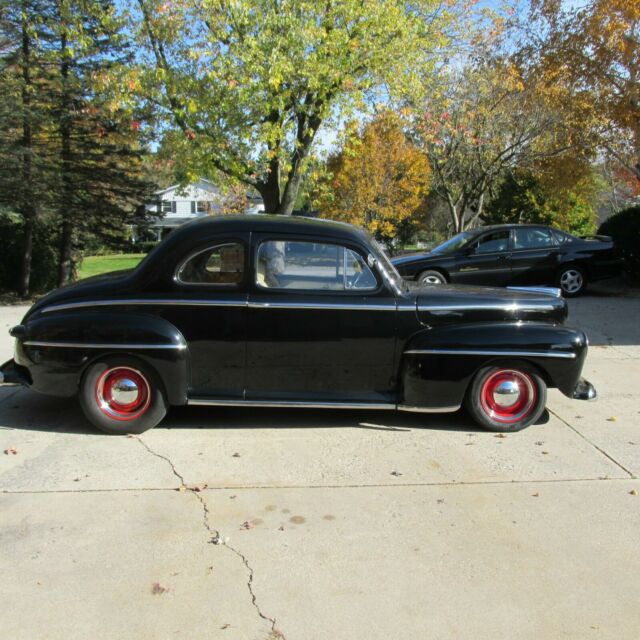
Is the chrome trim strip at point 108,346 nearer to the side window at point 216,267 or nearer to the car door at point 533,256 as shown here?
the side window at point 216,267

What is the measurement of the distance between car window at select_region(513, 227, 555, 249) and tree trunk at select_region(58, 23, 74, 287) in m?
11.6

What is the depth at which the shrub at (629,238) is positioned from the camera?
526 inches

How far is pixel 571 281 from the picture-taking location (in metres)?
12.3

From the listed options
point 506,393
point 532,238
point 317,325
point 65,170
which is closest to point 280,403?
point 317,325

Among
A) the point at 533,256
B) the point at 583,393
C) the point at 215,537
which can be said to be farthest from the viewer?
the point at 533,256

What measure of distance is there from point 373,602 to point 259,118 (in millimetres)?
12303

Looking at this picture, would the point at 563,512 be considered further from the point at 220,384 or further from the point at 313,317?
the point at 220,384

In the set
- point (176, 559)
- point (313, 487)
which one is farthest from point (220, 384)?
point (176, 559)

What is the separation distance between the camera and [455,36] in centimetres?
1622

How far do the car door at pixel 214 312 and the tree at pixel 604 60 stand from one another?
10413 mm

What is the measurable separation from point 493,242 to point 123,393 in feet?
29.5

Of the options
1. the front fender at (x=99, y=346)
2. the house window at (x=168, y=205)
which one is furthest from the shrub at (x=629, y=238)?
the house window at (x=168, y=205)

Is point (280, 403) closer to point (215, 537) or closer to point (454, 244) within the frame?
point (215, 537)

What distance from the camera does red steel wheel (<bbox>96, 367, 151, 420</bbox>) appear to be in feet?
16.1
